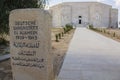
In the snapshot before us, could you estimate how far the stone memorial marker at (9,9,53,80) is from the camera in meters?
6.45

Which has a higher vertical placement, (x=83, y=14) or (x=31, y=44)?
(x=31, y=44)

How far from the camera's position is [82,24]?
9538cm

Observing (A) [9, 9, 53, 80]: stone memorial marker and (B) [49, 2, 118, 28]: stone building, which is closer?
(A) [9, 9, 53, 80]: stone memorial marker

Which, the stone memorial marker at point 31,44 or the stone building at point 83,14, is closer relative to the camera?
the stone memorial marker at point 31,44

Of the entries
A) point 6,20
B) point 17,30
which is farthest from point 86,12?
point 17,30

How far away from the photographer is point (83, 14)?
320 feet

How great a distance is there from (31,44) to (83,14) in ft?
301

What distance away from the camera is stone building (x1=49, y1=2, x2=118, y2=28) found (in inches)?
3812

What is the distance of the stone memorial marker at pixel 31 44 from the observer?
645cm

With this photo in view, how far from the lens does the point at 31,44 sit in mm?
6582

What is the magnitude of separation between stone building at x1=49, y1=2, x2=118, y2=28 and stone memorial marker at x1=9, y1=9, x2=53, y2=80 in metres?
88.7

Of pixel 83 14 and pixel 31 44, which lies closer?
pixel 31 44

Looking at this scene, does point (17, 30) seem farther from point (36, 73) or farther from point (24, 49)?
point (36, 73)

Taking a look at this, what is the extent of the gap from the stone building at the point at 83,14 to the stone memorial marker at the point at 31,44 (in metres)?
88.7
